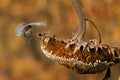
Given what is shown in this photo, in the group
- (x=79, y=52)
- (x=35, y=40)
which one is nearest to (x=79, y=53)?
→ (x=79, y=52)

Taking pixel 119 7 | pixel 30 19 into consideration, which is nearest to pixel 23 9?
pixel 30 19

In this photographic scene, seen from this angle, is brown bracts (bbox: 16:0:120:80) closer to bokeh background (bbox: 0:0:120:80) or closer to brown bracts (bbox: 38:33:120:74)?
brown bracts (bbox: 38:33:120:74)

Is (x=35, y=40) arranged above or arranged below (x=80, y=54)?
above

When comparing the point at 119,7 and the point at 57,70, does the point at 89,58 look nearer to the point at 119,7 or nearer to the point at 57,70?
the point at 119,7

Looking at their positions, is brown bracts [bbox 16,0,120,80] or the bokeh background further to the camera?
the bokeh background

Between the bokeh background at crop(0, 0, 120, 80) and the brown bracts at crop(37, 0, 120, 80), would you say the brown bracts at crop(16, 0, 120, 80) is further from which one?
the bokeh background at crop(0, 0, 120, 80)

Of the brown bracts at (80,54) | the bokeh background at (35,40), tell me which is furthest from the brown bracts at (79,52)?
the bokeh background at (35,40)

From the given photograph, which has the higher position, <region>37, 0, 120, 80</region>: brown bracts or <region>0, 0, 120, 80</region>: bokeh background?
<region>0, 0, 120, 80</region>: bokeh background

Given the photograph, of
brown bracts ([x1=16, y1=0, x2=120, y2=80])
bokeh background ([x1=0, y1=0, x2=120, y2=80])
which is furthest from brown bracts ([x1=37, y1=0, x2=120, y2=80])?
bokeh background ([x1=0, y1=0, x2=120, y2=80])

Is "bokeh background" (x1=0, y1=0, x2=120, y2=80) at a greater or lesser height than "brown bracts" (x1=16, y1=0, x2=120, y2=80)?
greater

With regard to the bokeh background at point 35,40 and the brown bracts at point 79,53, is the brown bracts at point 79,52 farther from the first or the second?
the bokeh background at point 35,40

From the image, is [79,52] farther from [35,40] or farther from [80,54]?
[35,40]
